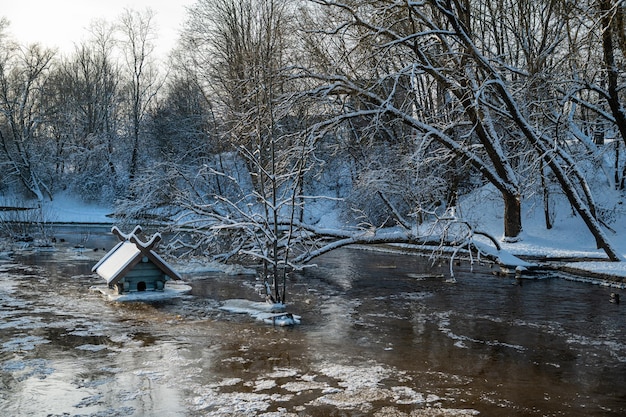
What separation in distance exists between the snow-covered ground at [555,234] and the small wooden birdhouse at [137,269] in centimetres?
1065

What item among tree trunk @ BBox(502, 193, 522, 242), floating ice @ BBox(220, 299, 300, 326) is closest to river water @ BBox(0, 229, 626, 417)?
floating ice @ BBox(220, 299, 300, 326)

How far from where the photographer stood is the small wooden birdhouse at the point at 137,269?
1345cm

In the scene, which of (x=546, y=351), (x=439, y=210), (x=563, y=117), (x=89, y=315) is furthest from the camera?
(x=439, y=210)

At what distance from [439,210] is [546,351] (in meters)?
20.7

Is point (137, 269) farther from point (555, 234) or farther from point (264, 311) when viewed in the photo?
point (555, 234)

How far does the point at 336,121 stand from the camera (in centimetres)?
1820

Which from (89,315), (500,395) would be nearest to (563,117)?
(500,395)

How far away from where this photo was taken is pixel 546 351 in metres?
9.08

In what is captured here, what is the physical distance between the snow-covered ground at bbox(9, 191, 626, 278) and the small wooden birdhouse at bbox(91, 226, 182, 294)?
10645 mm

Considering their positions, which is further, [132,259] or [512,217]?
[512,217]

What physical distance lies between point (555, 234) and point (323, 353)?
16.7 meters

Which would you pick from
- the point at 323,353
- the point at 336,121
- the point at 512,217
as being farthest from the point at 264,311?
the point at 512,217

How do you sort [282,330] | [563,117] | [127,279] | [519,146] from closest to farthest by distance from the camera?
[282,330] → [127,279] → [563,117] → [519,146]

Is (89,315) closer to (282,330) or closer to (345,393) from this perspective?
(282,330)
